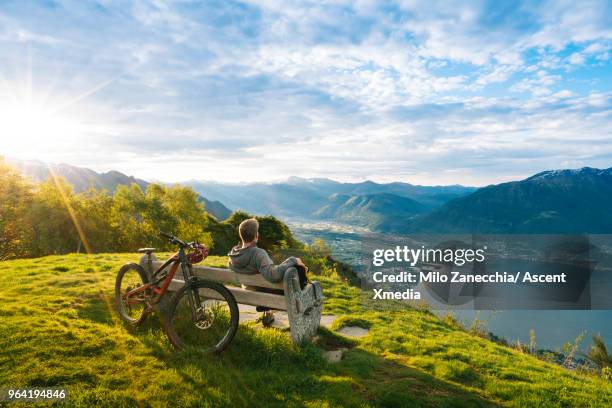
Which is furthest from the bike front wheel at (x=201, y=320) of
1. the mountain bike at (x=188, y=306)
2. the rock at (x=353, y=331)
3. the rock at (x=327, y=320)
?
the rock at (x=327, y=320)

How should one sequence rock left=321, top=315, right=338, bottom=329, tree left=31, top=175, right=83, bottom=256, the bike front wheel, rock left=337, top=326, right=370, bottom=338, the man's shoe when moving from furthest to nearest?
tree left=31, top=175, right=83, bottom=256 → rock left=321, top=315, right=338, bottom=329 → rock left=337, top=326, right=370, bottom=338 → the man's shoe → the bike front wheel

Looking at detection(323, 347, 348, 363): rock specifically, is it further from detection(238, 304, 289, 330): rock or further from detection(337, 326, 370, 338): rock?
detection(337, 326, 370, 338): rock

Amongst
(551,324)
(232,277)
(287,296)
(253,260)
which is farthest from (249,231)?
(551,324)

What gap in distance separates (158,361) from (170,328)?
591 mm

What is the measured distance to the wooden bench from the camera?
6.80m

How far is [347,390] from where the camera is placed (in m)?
5.74

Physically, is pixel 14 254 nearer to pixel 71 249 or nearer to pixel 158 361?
pixel 71 249

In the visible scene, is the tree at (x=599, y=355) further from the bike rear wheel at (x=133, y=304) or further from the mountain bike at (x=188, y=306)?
the bike rear wheel at (x=133, y=304)

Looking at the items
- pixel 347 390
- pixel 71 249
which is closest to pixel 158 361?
pixel 347 390

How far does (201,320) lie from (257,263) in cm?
145

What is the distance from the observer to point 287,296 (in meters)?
6.72

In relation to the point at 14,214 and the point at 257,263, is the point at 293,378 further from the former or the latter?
the point at 14,214

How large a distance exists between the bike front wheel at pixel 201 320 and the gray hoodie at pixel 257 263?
0.77 m

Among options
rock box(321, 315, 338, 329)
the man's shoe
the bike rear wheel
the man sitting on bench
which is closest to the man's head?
the man sitting on bench
